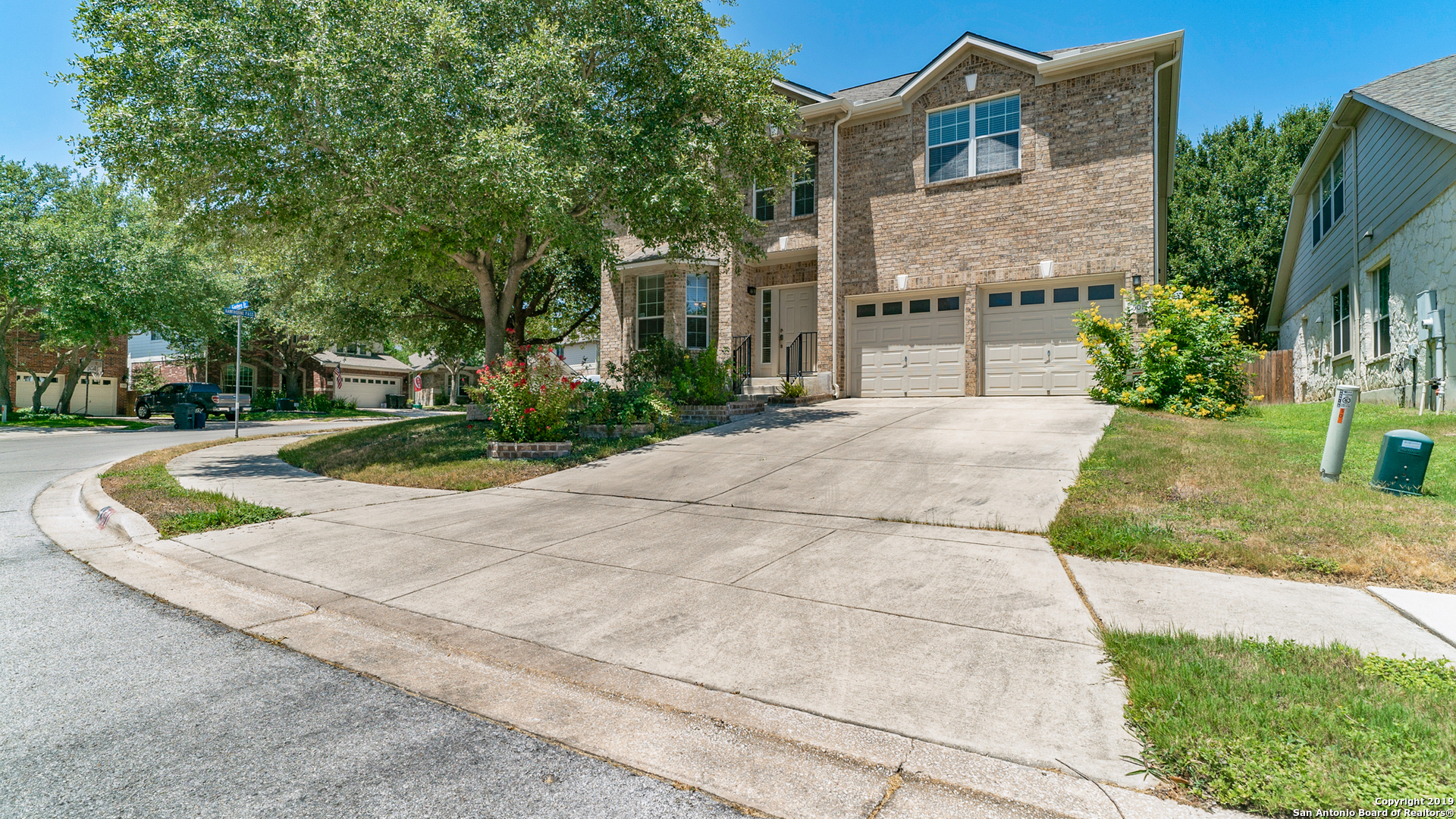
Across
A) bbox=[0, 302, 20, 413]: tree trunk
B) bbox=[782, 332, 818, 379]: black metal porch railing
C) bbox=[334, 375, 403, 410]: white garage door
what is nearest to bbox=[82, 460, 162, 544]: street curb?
bbox=[782, 332, 818, 379]: black metal porch railing

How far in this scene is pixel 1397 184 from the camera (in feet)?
42.3

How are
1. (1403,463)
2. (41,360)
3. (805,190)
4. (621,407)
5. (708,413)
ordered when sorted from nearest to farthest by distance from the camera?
(1403,463)
(621,407)
(708,413)
(805,190)
(41,360)

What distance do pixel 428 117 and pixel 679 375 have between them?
622 centimetres

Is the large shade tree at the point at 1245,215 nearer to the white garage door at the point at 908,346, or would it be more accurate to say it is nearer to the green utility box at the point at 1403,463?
the white garage door at the point at 908,346

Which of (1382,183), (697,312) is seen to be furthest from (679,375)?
(1382,183)

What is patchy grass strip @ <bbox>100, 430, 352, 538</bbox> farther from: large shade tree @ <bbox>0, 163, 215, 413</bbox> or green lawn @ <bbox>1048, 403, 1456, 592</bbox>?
large shade tree @ <bbox>0, 163, 215, 413</bbox>

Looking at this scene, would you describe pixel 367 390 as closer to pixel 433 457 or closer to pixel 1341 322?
pixel 433 457

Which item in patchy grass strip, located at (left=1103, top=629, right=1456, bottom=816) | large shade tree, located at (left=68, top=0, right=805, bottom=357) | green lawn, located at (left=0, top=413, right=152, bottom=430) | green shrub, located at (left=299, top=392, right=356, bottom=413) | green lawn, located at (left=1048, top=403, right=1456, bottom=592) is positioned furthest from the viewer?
green shrub, located at (left=299, top=392, right=356, bottom=413)

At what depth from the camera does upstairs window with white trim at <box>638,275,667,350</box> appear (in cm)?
1956

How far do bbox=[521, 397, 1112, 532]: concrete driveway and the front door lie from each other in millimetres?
5552

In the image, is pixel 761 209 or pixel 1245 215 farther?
pixel 1245 215

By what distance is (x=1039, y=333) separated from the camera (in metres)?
15.4

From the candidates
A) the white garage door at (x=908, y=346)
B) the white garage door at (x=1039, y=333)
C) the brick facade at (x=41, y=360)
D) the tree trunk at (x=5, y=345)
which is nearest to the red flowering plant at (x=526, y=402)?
the white garage door at (x=908, y=346)

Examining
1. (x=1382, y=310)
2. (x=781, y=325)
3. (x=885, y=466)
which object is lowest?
(x=885, y=466)
